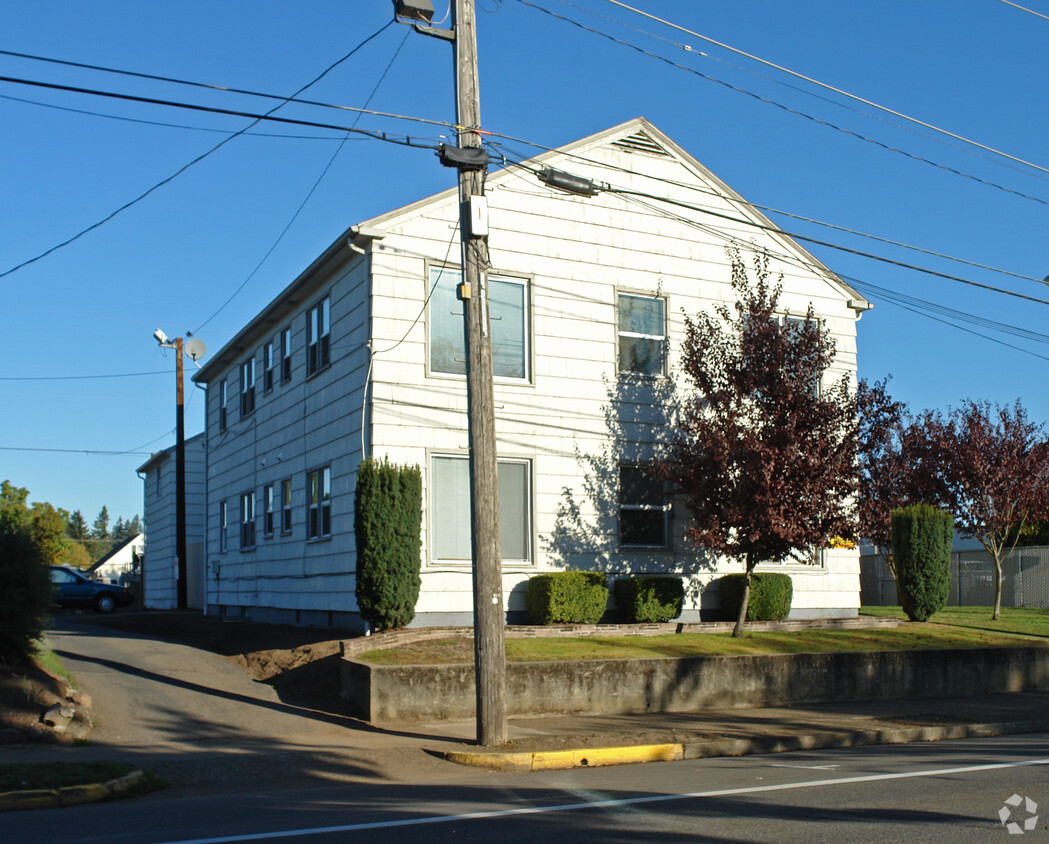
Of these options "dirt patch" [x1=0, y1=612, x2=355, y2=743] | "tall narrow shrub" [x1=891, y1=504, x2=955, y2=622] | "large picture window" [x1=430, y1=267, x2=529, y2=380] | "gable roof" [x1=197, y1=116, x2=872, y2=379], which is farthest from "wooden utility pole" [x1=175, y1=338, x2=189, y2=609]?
"tall narrow shrub" [x1=891, y1=504, x2=955, y2=622]

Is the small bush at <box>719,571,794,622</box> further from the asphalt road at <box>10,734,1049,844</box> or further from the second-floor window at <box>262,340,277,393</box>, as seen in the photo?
the second-floor window at <box>262,340,277,393</box>

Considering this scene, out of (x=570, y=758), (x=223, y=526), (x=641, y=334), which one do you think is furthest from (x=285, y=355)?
(x=570, y=758)

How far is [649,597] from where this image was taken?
58.7 ft

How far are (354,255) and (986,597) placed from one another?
26.7 m

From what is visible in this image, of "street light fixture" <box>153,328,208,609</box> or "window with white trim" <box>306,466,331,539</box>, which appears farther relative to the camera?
"street light fixture" <box>153,328,208,609</box>

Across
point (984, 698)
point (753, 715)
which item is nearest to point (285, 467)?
point (753, 715)

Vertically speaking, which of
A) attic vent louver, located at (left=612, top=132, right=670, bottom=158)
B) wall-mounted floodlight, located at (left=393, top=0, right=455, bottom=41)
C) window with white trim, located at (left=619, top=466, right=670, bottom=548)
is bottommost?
window with white trim, located at (left=619, top=466, right=670, bottom=548)

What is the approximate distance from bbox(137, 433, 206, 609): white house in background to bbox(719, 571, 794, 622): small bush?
22.3 m

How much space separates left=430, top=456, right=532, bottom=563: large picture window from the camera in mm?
17062

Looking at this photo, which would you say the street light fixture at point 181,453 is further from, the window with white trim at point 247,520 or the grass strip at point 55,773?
the grass strip at point 55,773

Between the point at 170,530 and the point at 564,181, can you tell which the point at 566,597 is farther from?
the point at 170,530

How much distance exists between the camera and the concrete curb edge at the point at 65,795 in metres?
8.32

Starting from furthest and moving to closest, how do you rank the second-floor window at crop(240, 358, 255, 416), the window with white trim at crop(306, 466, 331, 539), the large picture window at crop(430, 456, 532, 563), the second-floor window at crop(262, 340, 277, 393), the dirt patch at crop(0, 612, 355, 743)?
the second-floor window at crop(240, 358, 255, 416), the second-floor window at crop(262, 340, 277, 393), the window with white trim at crop(306, 466, 331, 539), the large picture window at crop(430, 456, 532, 563), the dirt patch at crop(0, 612, 355, 743)
